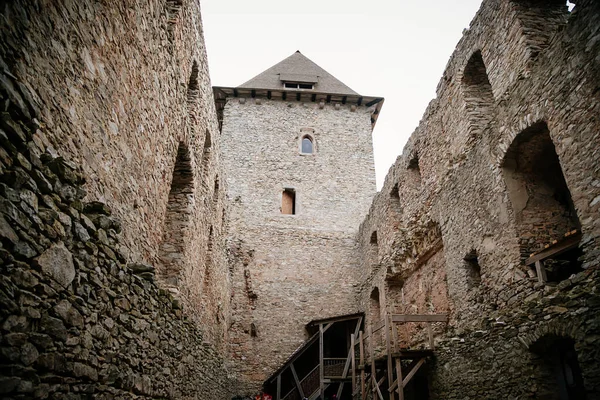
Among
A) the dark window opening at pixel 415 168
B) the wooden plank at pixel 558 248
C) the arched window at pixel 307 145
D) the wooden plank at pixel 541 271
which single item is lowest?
the wooden plank at pixel 541 271

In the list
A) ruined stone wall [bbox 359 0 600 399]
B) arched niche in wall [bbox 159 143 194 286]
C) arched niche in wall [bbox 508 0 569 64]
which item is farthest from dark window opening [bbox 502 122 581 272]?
arched niche in wall [bbox 159 143 194 286]

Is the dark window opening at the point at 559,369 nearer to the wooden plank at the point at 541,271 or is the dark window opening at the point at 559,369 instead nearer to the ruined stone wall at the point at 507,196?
the ruined stone wall at the point at 507,196

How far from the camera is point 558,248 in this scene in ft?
18.3

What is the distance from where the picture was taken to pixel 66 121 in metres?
3.24

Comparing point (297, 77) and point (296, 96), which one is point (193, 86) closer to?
point (296, 96)

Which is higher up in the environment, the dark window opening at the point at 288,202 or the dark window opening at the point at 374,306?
the dark window opening at the point at 288,202

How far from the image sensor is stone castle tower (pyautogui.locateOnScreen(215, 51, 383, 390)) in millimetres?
15141

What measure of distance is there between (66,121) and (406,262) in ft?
31.0

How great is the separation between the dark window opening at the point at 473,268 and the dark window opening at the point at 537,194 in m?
1.37

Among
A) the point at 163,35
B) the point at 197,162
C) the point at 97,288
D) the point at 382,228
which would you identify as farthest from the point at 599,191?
the point at 382,228

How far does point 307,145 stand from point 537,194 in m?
13.2

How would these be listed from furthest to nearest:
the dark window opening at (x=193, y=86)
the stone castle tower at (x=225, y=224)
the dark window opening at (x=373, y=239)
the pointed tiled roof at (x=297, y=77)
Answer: the pointed tiled roof at (x=297, y=77)
the dark window opening at (x=373, y=239)
the dark window opening at (x=193, y=86)
the stone castle tower at (x=225, y=224)

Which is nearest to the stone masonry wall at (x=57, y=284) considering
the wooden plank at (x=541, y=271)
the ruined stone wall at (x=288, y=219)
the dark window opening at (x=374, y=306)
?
the wooden plank at (x=541, y=271)

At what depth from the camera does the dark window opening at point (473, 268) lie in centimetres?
775
